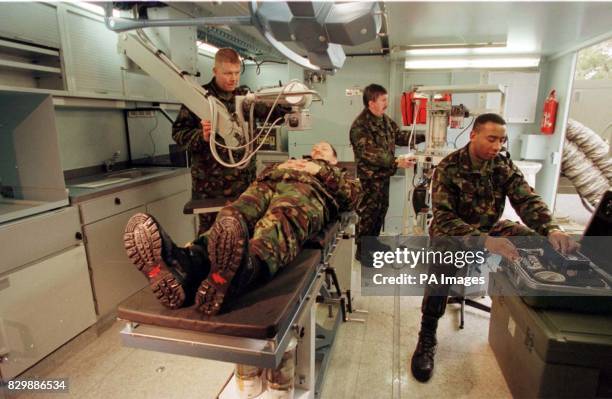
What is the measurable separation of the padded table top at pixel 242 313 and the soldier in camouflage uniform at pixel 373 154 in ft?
6.85

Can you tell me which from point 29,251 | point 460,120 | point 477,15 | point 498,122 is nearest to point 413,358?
point 498,122

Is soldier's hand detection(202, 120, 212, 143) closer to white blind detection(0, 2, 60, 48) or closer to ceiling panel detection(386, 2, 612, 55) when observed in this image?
white blind detection(0, 2, 60, 48)

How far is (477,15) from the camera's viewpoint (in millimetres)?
2541

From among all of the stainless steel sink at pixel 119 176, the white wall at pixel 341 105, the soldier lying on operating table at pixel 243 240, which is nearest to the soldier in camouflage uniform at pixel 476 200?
the soldier lying on operating table at pixel 243 240

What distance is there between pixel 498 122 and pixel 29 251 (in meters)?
2.59

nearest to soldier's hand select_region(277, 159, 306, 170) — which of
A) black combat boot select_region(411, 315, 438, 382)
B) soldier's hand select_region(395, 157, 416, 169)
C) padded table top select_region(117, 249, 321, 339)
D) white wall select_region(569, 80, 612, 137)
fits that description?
padded table top select_region(117, 249, 321, 339)

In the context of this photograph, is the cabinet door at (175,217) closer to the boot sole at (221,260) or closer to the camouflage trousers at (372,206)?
the camouflage trousers at (372,206)

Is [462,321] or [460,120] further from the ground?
[460,120]

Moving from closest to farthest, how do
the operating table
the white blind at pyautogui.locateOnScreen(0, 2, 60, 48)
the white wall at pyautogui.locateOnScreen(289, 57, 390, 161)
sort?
the operating table < the white blind at pyautogui.locateOnScreen(0, 2, 60, 48) < the white wall at pyautogui.locateOnScreen(289, 57, 390, 161)

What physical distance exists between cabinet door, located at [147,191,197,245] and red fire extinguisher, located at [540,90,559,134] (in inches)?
159

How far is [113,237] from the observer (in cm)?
248

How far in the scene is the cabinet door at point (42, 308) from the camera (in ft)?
5.98

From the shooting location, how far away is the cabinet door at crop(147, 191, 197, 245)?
2.95 meters

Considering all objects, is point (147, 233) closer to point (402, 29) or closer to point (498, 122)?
point (498, 122)
